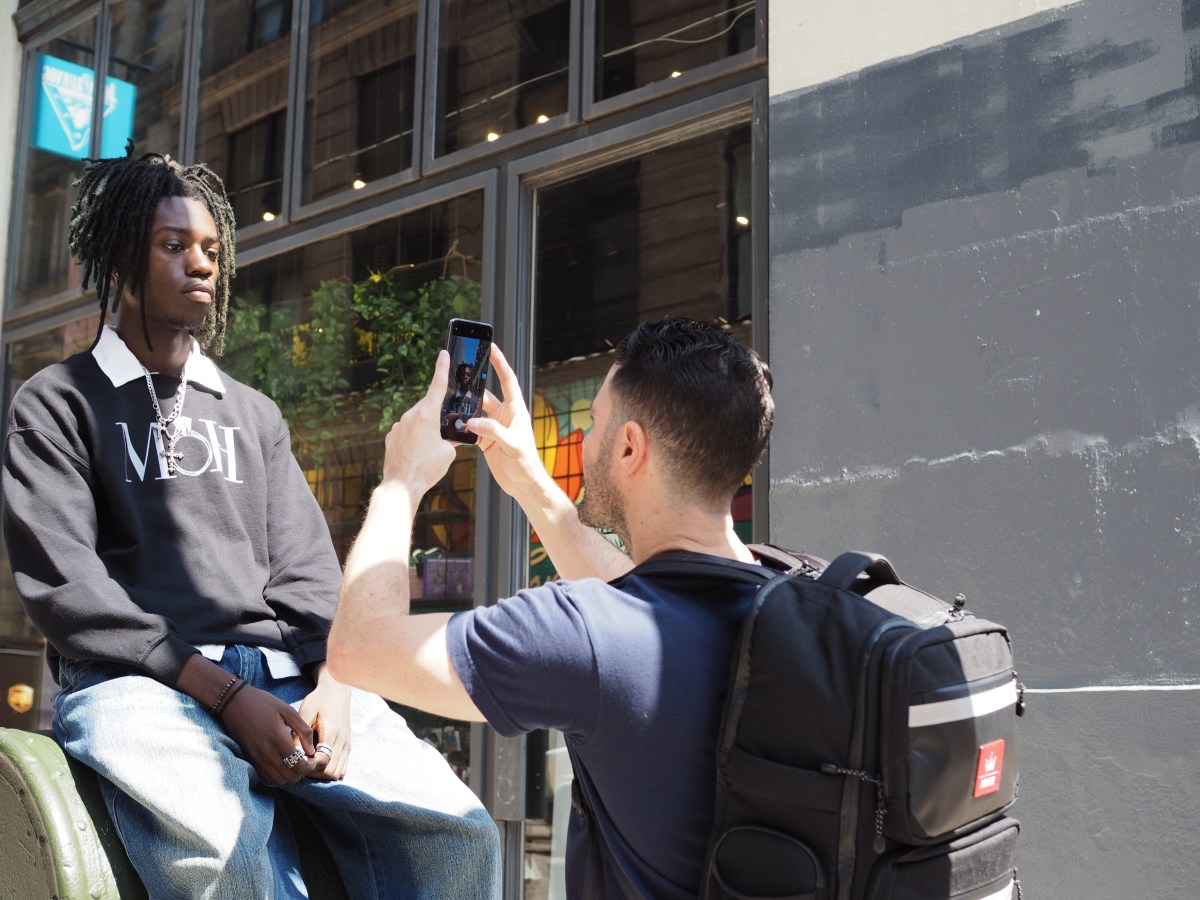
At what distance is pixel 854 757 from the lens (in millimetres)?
1634

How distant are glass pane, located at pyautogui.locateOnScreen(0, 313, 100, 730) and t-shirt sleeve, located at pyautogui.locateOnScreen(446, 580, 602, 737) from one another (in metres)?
5.98

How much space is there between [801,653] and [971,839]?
0.36m

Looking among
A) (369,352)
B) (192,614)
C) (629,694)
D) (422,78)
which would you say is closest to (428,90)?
(422,78)

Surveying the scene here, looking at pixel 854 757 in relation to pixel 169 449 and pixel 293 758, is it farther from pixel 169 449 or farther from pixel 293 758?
pixel 169 449

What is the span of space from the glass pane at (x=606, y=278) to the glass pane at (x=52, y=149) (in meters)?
3.92

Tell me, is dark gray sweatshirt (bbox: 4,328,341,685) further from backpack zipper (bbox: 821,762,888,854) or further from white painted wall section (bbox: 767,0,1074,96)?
white painted wall section (bbox: 767,0,1074,96)

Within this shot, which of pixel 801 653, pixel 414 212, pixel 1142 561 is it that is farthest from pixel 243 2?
pixel 801 653

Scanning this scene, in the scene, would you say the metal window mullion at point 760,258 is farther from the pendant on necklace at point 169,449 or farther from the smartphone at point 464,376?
the pendant on necklace at point 169,449

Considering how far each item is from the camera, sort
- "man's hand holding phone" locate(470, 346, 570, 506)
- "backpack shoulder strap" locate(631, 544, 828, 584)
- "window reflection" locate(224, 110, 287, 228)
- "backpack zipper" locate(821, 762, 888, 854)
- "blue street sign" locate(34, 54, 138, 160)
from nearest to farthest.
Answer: "backpack zipper" locate(821, 762, 888, 854) < "backpack shoulder strap" locate(631, 544, 828, 584) < "man's hand holding phone" locate(470, 346, 570, 506) < "window reflection" locate(224, 110, 287, 228) < "blue street sign" locate(34, 54, 138, 160)

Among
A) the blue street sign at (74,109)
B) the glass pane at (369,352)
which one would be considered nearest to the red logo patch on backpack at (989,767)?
the glass pane at (369,352)

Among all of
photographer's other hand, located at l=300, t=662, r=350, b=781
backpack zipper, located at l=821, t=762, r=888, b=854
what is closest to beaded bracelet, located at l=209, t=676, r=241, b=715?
photographer's other hand, located at l=300, t=662, r=350, b=781

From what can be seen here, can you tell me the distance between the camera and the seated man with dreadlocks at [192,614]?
220 centimetres

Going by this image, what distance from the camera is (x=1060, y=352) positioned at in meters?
3.35

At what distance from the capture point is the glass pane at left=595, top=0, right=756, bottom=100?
443 centimetres
